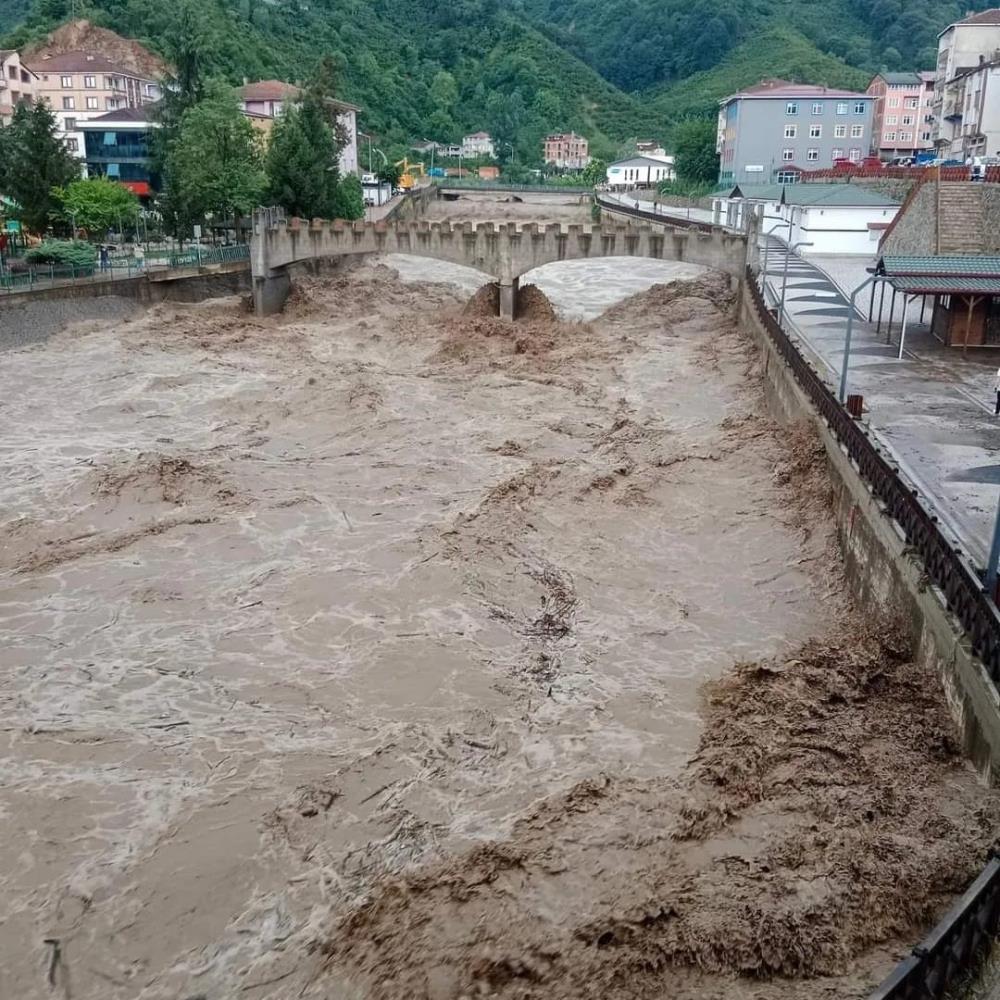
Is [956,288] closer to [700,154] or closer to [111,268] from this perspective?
[111,268]

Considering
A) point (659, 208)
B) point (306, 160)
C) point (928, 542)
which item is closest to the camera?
point (928, 542)

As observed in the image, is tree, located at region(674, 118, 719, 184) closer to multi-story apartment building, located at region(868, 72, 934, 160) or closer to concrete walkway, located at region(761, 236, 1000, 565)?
multi-story apartment building, located at region(868, 72, 934, 160)

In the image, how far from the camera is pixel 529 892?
10617mm

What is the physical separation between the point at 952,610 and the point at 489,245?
35903mm

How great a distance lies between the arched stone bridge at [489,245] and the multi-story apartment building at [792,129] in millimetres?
51814

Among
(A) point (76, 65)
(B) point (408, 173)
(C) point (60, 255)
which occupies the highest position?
(A) point (76, 65)

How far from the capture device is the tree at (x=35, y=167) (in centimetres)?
4888

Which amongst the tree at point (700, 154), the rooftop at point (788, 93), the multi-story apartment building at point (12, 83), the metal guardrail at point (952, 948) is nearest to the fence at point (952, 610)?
the metal guardrail at point (952, 948)

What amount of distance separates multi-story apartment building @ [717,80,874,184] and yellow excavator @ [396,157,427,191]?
104 ft

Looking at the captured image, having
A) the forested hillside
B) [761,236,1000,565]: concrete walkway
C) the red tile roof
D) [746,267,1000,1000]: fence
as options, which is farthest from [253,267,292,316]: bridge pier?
the forested hillside

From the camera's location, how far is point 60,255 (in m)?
42.9

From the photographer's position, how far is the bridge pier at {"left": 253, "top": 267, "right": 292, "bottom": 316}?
47562 mm

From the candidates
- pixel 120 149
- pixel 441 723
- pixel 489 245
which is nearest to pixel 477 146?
pixel 120 149

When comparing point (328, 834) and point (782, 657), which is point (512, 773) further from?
point (782, 657)
